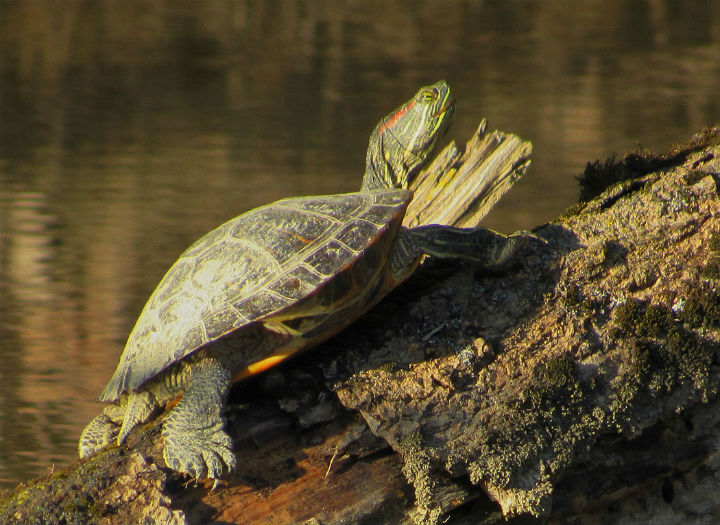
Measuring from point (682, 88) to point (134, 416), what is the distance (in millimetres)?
8102

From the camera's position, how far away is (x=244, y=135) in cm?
770

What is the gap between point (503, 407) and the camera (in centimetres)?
214

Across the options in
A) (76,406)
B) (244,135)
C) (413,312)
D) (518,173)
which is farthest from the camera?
(244,135)

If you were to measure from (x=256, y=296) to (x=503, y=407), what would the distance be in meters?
0.74

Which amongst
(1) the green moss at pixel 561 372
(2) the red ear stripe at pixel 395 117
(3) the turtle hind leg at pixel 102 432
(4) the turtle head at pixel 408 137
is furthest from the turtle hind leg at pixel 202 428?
(2) the red ear stripe at pixel 395 117

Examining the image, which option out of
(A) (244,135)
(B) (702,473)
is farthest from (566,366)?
(A) (244,135)

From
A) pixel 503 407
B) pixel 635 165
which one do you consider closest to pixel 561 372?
pixel 503 407

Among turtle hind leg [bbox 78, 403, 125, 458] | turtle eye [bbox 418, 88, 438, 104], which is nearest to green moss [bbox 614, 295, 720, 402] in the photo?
turtle eye [bbox 418, 88, 438, 104]

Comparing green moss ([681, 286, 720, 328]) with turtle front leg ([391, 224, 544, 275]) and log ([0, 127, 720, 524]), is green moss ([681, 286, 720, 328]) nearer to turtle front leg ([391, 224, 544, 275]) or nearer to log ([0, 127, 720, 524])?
log ([0, 127, 720, 524])

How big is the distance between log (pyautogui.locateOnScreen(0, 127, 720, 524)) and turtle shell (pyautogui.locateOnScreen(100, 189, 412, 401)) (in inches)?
7.5

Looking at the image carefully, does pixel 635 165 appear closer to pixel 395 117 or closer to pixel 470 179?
pixel 470 179

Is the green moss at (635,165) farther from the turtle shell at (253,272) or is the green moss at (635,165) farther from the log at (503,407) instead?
the turtle shell at (253,272)

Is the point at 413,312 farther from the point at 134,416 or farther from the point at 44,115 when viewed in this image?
the point at 44,115

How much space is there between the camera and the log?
6.67 feet
